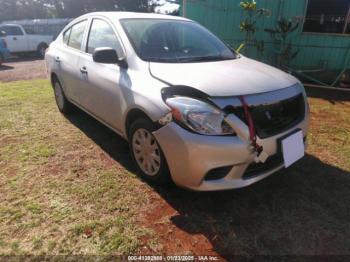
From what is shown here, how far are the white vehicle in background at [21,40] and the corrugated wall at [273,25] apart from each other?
1133 centimetres

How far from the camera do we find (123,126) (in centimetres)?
327

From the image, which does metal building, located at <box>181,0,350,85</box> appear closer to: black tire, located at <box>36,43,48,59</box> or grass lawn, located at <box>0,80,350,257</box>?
grass lawn, located at <box>0,80,350,257</box>

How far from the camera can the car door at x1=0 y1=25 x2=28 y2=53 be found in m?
16.1

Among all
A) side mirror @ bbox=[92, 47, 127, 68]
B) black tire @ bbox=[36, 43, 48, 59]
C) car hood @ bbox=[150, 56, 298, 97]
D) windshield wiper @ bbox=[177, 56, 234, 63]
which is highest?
side mirror @ bbox=[92, 47, 127, 68]

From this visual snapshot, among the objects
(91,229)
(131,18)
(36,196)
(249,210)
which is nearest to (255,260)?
(249,210)

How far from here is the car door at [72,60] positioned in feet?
13.7

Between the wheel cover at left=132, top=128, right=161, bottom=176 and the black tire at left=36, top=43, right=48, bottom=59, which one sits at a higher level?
the wheel cover at left=132, top=128, right=161, bottom=176

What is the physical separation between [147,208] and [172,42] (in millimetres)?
1911

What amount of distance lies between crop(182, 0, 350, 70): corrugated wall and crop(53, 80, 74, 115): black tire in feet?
18.8

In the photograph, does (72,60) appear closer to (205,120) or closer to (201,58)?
(201,58)

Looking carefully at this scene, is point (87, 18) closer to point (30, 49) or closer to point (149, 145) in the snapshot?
point (149, 145)

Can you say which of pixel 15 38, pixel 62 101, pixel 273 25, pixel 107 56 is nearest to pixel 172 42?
pixel 107 56

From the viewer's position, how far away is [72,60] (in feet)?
14.1

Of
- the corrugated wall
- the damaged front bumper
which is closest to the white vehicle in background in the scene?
the corrugated wall
